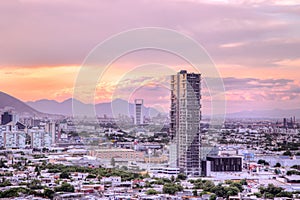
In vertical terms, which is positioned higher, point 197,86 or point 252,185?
point 197,86

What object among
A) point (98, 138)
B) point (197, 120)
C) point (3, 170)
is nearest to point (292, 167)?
point (197, 120)

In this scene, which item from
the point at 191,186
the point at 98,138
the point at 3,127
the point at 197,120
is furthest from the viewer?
the point at 3,127

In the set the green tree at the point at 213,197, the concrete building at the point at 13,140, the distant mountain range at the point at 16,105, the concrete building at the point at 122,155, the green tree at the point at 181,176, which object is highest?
the distant mountain range at the point at 16,105

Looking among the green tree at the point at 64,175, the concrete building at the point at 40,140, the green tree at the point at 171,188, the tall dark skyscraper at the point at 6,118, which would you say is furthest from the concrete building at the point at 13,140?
the green tree at the point at 171,188

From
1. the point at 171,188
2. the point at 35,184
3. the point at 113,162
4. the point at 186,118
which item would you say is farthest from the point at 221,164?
the point at 35,184

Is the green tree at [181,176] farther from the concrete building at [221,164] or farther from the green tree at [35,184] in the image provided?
the green tree at [35,184]

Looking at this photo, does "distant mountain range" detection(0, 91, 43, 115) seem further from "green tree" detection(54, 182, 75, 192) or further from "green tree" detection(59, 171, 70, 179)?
"green tree" detection(54, 182, 75, 192)

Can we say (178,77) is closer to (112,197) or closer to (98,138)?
(112,197)

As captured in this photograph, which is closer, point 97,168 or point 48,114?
point 97,168

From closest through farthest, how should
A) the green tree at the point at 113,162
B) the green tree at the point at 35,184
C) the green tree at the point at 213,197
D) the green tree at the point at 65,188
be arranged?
1. the green tree at the point at 213,197
2. the green tree at the point at 65,188
3. the green tree at the point at 35,184
4. the green tree at the point at 113,162

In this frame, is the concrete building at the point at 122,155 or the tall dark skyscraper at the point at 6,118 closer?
the concrete building at the point at 122,155
